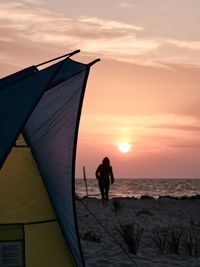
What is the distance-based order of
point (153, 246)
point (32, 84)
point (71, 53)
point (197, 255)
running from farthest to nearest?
point (153, 246), point (197, 255), point (71, 53), point (32, 84)

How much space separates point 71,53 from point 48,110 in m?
0.94

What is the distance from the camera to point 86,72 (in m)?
6.93

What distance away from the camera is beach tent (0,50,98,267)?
278 inches

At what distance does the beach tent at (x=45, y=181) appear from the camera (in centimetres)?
705

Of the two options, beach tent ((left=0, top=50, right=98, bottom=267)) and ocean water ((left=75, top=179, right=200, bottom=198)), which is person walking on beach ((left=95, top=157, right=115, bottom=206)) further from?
ocean water ((left=75, top=179, right=200, bottom=198))

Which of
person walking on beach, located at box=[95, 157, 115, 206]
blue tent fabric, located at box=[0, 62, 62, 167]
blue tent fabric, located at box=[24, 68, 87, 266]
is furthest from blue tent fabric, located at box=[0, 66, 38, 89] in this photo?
person walking on beach, located at box=[95, 157, 115, 206]

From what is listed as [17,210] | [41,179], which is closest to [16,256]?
[17,210]

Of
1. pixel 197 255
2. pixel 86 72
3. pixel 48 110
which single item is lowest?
pixel 197 255

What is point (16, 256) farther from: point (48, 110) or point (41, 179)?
point (48, 110)

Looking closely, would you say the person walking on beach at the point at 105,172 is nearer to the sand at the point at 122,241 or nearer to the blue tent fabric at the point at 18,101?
the sand at the point at 122,241

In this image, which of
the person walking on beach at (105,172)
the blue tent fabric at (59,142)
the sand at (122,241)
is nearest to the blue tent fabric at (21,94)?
the blue tent fabric at (59,142)

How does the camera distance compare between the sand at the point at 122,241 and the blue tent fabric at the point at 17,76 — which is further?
the sand at the point at 122,241

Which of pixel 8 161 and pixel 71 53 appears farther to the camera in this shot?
pixel 8 161

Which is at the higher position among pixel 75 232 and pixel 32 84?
pixel 32 84
